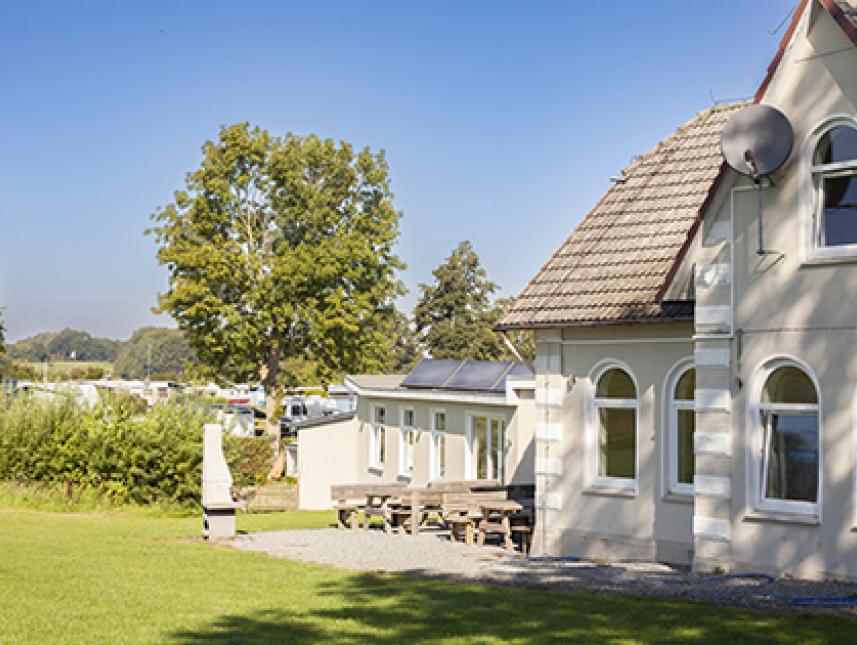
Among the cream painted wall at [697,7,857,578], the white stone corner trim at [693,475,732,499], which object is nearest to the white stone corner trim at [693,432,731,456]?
the cream painted wall at [697,7,857,578]

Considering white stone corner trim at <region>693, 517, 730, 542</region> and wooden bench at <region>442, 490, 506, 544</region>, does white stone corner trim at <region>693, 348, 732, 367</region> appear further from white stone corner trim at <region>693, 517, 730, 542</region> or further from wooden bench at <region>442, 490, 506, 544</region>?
wooden bench at <region>442, 490, 506, 544</region>

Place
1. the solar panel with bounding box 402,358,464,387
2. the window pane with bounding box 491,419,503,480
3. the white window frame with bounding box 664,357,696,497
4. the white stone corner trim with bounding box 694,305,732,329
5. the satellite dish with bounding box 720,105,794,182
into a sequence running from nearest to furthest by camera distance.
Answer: the satellite dish with bounding box 720,105,794,182
the white stone corner trim with bounding box 694,305,732,329
the white window frame with bounding box 664,357,696,497
the window pane with bounding box 491,419,503,480
the solar panel with bounding box 402,358,464,387

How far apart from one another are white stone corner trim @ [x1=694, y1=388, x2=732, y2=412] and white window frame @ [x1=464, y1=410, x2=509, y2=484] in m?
10.9

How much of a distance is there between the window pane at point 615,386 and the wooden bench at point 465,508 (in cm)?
330

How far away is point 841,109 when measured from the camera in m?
14.4

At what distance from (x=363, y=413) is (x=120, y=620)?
24.9 metres

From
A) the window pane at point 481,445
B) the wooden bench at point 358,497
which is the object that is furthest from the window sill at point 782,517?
the window pane at point 481,445

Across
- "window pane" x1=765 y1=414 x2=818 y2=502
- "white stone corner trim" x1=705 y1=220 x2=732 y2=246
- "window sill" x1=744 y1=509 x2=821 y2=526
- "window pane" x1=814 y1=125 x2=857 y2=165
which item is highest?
"window pane" x1=814 y1=125 x2=857 y2=165

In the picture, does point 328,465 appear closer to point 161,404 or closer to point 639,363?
point 161,404

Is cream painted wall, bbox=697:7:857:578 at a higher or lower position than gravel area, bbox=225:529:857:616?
higher

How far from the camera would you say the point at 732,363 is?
50.3 feet

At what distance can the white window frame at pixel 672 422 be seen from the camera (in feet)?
57.5

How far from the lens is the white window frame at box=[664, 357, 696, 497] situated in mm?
17531

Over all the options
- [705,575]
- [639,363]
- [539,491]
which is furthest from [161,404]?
[705,575]
